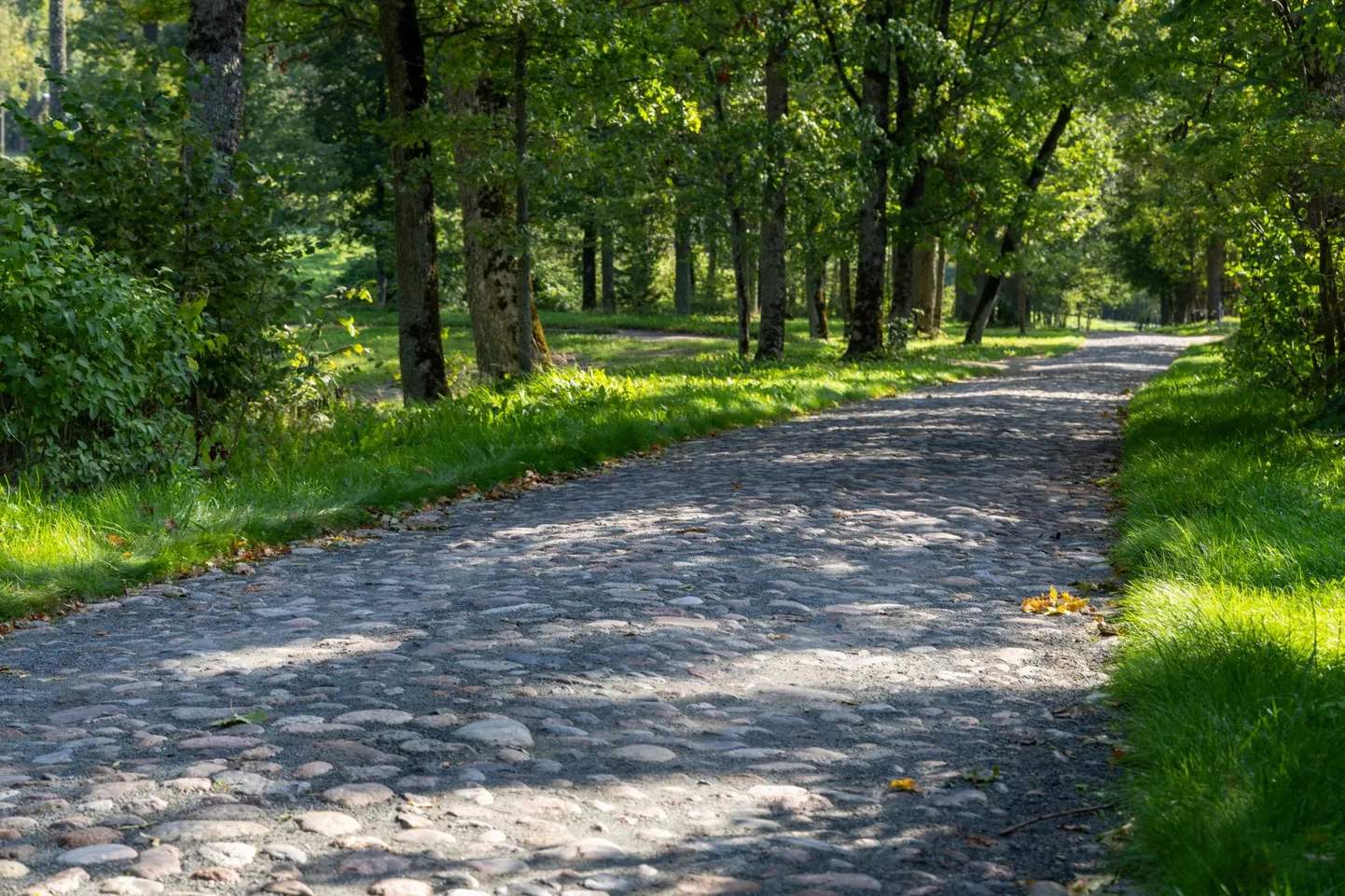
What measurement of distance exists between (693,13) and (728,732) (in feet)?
59.2

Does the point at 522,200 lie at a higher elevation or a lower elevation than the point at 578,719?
higher

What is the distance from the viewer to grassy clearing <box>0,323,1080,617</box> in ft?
22.7

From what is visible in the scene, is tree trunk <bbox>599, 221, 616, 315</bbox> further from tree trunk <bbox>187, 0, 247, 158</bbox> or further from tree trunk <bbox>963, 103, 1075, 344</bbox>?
tree trunk <bbox>187, 0, 247, 158</bbox>

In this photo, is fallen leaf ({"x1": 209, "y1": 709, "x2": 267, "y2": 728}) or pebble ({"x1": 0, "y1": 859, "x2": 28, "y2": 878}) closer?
pebble ({"x1": 0, "y1": 859, "x2": 28, "y2": 878})

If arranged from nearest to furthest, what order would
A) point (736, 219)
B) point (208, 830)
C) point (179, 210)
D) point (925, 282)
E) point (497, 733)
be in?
point (208, 830), point (497, 733), point (179, 210), point (736, 219), point (925, 282)

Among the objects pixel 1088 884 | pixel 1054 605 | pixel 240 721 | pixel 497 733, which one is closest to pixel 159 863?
pixel 240 721

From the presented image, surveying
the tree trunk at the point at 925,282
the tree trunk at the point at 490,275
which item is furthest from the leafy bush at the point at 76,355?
the tree trunk at the point at 925,282

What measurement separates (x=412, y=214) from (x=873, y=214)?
526 inches

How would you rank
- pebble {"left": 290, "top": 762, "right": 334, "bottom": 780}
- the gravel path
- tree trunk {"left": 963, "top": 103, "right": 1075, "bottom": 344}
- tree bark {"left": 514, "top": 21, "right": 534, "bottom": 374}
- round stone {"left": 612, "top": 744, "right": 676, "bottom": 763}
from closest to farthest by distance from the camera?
the gravel path, pebble {"left": 290, "top": 762, "right": 334, "bottom": 780}, round stone {"left": 612, "top": 744, "right": 676, "bottom": 763}, tree bark {"left": 514, "top": 21, "right": 534, "bottom": 374}, tree trunk {"left": 963, "top": 103, "right": 1075, "bottom": 344}

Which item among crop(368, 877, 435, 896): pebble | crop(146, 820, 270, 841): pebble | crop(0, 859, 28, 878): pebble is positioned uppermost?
crop(0, 859, 28, 878): pebble


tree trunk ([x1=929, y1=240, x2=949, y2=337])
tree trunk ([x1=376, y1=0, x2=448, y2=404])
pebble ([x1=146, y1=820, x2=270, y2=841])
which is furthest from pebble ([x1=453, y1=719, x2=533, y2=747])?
tree trunk ([x1=929, y1=240, x2=949, y2=337])

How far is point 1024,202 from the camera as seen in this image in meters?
32.6

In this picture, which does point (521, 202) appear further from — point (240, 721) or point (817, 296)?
point (817, 296)

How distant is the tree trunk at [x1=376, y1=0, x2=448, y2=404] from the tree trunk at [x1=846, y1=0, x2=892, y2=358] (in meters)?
11.3
